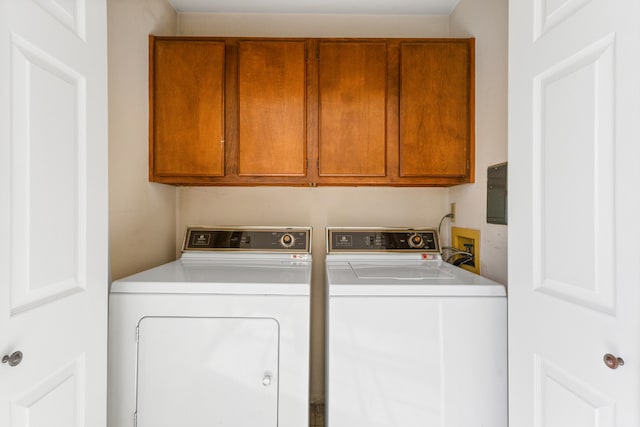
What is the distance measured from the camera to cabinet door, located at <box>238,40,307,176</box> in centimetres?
195

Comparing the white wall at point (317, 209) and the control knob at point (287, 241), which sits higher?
the white wall at point (317, 209)

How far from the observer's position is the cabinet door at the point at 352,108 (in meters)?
1.95
